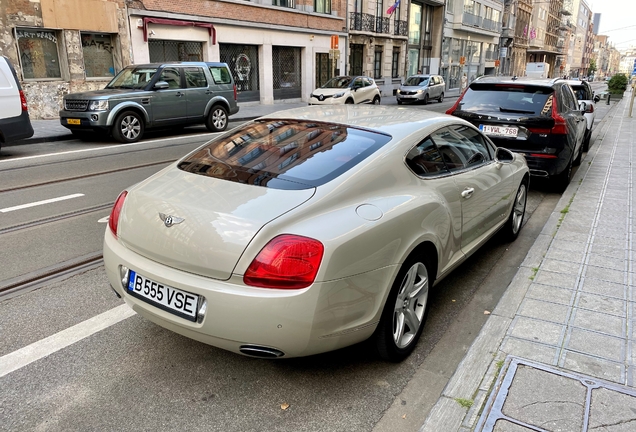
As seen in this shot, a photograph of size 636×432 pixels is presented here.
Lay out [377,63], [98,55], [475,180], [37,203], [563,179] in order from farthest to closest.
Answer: [377,63], [98,55], [563,179], [37,203], [475,180]

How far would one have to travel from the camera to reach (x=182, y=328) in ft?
8.66

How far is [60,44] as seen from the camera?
16.2 m

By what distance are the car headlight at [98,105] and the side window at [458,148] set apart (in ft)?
31.3

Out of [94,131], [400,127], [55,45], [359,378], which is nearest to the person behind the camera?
[359,378]

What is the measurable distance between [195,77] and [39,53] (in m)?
6.30

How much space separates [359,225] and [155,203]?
119cm

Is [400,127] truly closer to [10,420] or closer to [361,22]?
[10,420]

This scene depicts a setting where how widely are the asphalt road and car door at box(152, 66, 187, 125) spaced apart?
27.7 ft

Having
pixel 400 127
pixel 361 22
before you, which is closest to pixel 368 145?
pixel 400 127

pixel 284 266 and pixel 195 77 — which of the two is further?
pixel 195 77

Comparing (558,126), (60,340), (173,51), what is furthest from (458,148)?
(173,51)

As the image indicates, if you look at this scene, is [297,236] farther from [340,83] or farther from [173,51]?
[340,83]

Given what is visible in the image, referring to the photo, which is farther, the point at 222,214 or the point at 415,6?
the point at 415,6

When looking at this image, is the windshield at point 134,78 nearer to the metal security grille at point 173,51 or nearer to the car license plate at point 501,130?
the metal security grille at point 173,51
